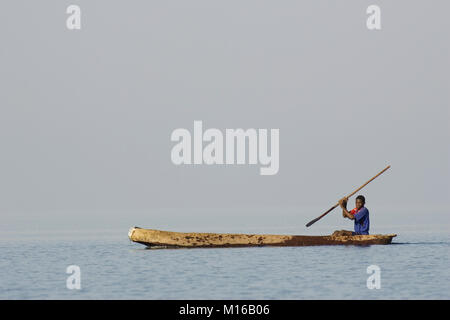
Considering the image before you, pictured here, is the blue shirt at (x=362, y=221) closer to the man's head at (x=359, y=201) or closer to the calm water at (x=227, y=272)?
the man's head at (x=359, y=201)

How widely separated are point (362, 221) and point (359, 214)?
360 millimetres

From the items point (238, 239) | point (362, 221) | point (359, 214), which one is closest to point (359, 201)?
point (359, 214)

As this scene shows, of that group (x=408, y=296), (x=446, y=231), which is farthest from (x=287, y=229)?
(x=408, y=296)

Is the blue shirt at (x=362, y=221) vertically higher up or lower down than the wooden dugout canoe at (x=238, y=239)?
higher up

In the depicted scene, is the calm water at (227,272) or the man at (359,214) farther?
the man at (359,214)

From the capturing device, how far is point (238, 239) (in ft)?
92.1

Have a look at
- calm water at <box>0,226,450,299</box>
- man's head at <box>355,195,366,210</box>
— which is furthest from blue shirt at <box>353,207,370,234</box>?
calm water at <box>0,226,450,299</box>

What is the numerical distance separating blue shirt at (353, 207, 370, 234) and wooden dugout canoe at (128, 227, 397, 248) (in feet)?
0.67

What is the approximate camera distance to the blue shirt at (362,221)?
2755cm

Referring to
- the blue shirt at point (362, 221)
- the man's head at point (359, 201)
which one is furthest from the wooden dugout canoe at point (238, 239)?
the man's head at point (359, 201)

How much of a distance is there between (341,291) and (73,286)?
5.48m

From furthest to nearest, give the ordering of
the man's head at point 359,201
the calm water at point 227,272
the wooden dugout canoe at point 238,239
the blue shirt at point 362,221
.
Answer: the wooden dugout canoe at point 238,239 → the blue shirt at point 362,221 → the man's head at point 359,201 → the calm water at point 227,272

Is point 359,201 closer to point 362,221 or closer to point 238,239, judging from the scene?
point 362,221
